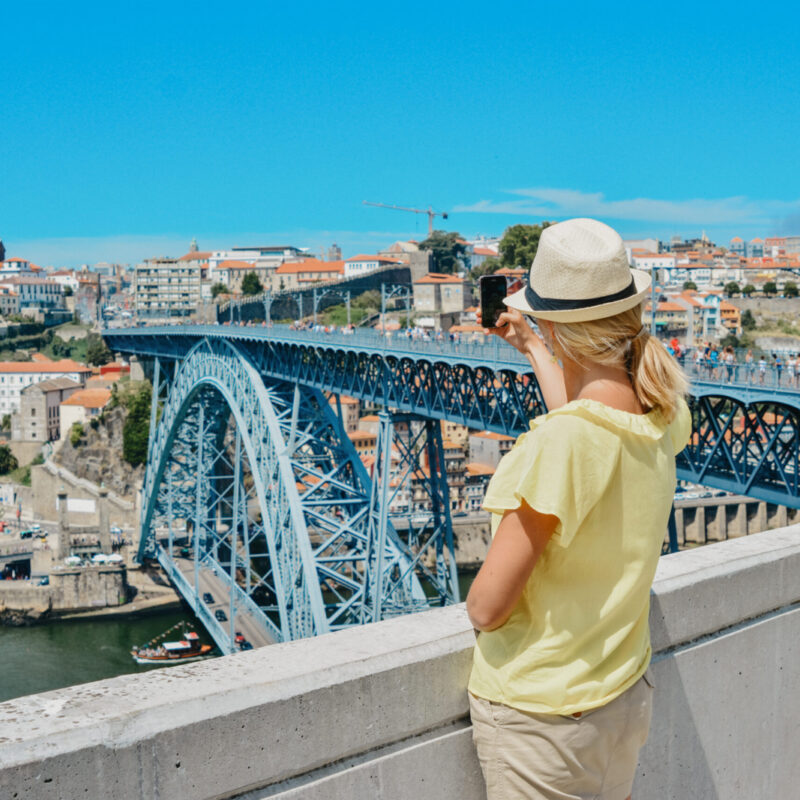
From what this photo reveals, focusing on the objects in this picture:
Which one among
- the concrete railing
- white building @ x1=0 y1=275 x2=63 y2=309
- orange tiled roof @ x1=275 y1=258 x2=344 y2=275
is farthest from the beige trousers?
white building @ x1=0 y1=275 x2=63 y2=309

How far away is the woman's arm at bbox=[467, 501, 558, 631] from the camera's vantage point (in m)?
1.78

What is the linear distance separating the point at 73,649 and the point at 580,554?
33660 mm

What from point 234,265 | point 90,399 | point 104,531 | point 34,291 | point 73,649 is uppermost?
point 234,265

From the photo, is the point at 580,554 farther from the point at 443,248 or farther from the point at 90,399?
the point at 443,248

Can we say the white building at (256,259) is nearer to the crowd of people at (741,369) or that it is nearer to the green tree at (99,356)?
the green tree at (99,356)

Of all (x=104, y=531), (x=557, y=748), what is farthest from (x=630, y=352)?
(x=104, y=531)

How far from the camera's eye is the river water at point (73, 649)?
29516 mm

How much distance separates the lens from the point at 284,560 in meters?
19.9

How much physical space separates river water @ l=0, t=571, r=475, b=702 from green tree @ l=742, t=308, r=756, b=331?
3122 centimetres

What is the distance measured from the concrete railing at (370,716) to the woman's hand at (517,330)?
59 centimetres

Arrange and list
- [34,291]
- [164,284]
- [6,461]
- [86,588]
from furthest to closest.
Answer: [34,291] < [164,284] < [6,461] < [86,588]

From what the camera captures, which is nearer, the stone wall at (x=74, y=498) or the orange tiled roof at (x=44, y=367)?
the stone wall at (x=74, y=498)

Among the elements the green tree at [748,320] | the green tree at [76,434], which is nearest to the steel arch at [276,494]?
the green tree at [76,434]

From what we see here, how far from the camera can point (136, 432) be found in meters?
49.5
